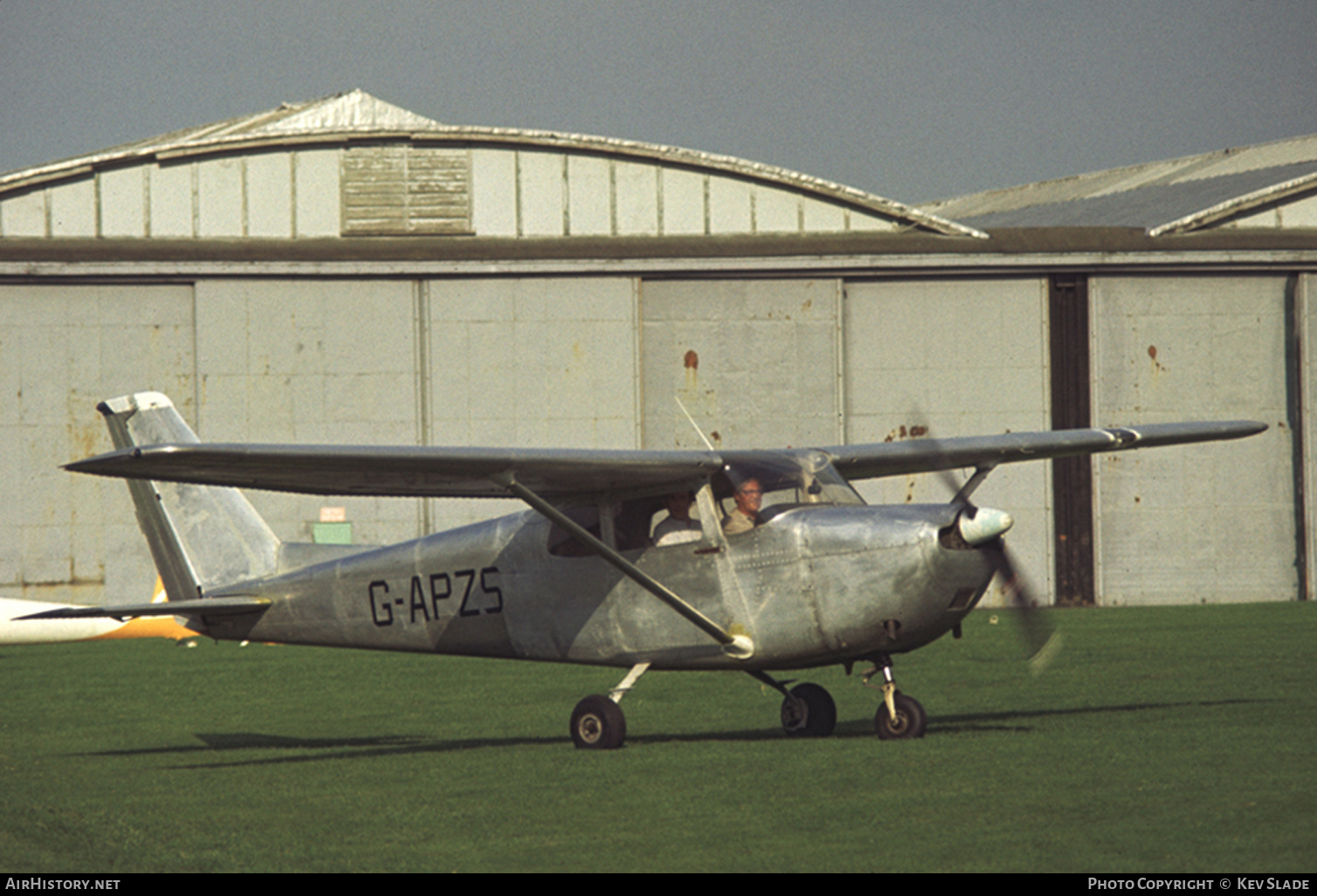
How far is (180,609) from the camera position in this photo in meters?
13.2

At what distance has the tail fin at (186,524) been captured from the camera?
14.6m

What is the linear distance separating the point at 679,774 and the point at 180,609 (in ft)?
16.8

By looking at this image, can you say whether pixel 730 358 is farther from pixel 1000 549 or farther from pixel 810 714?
pixel 1000 549

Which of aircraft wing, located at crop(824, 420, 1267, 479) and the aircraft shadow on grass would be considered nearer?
the aircraft shadow on grass

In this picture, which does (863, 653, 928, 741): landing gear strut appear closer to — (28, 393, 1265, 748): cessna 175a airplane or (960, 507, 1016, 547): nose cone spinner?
(28, 393, 1265, 748): cessna 175a airplane

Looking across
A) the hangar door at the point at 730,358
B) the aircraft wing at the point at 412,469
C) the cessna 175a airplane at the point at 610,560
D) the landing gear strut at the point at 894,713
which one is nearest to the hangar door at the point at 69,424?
the hangar door at the point at 730,358

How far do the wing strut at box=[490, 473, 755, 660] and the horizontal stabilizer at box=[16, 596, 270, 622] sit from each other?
11.0 feet

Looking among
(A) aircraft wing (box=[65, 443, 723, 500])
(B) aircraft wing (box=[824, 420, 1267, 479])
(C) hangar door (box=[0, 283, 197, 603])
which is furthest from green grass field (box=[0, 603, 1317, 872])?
(C) hangar door (box=[0, 283, 197, 603])

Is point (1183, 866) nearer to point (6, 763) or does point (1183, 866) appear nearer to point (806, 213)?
point (6, 763)

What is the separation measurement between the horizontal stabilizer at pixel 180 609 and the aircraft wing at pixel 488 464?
188 centimetres

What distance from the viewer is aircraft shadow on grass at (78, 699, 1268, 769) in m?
12.8

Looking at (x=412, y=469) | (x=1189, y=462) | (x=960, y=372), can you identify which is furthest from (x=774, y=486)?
(x=1189, y=462)

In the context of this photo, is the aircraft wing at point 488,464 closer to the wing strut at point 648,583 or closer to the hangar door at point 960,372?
the wing strut at point 648,583

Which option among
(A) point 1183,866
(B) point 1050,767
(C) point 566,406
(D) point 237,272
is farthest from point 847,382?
(A) point 1183,866
